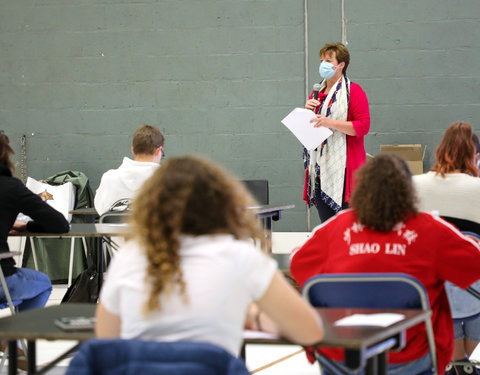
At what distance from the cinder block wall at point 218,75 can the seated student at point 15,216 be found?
2.99 meters

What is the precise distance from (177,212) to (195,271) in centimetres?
11

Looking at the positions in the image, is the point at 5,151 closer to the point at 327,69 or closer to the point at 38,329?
the point at 38,329

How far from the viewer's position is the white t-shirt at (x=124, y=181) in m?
4.02

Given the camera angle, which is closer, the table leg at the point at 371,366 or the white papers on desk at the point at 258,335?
the white papers on desk at the point at 258,335

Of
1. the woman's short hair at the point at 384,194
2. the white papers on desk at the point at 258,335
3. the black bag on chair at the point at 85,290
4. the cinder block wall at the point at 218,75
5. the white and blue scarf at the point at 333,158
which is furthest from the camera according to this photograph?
the cinder block wall at the point at 218,75

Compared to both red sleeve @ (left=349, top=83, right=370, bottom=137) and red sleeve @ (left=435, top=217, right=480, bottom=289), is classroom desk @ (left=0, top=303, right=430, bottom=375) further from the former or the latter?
red sleeve @ (left=349, top=83, right=370, bottom=137)

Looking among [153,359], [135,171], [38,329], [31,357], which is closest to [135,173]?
[135,171]

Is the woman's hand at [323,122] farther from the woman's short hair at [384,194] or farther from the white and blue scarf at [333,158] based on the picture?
the woman's short hair at [384,194]

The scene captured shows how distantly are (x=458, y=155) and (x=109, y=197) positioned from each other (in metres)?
2.04

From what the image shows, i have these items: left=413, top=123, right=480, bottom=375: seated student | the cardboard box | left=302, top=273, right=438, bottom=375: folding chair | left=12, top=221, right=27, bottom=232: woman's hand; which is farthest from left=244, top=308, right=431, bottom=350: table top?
the cardboard box

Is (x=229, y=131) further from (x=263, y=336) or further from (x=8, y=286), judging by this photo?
(x=263, y=336)

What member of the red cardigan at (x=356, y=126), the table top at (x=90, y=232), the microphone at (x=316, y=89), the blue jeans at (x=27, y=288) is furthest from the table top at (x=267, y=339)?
the microphone at (x=316, y=89)

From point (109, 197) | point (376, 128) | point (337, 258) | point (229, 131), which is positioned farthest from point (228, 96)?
point (337, 258)

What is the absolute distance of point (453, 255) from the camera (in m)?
2.00
